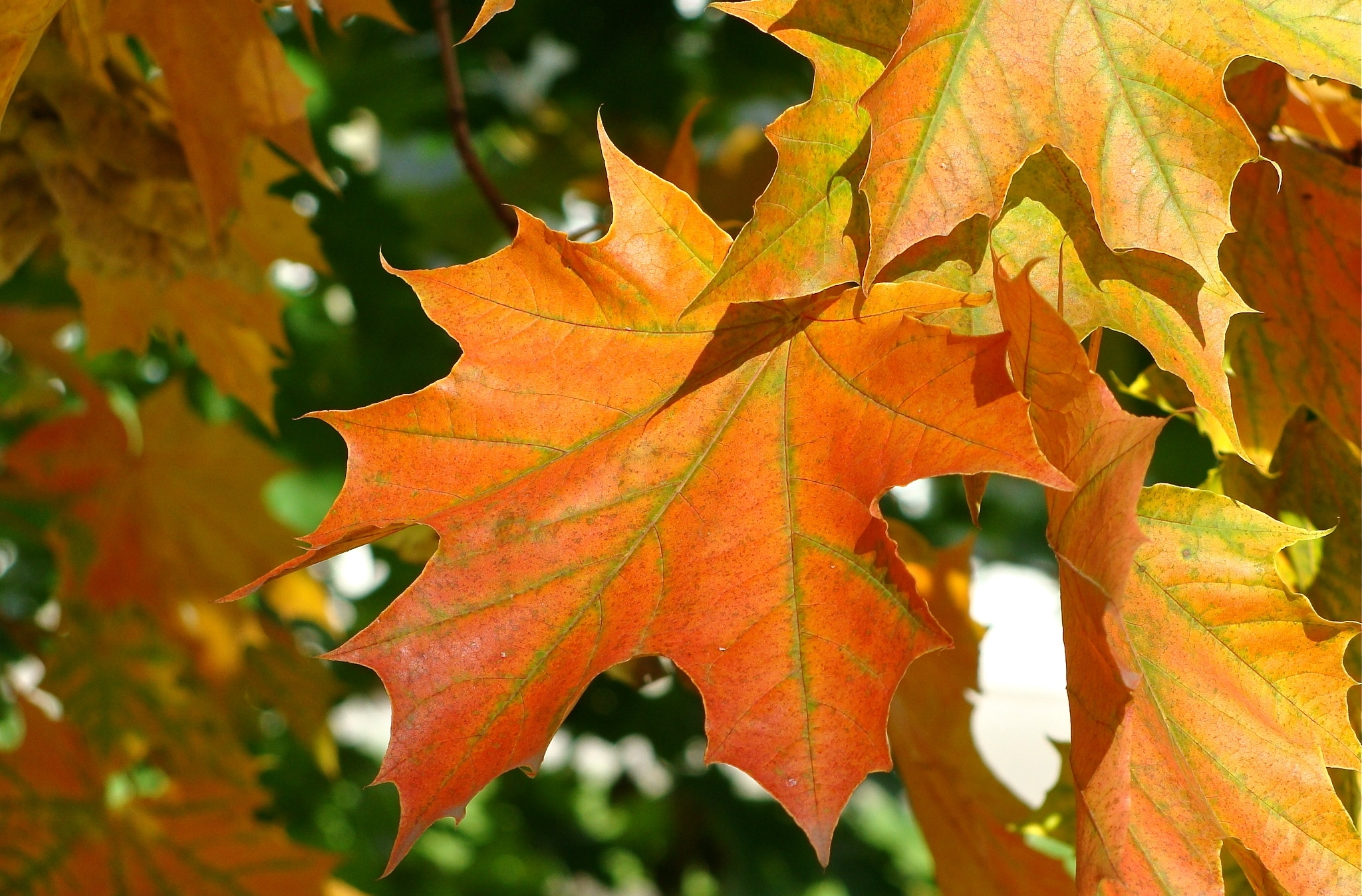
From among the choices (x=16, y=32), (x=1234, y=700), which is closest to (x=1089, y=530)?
(x=1234, y=700)

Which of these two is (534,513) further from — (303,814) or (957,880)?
(303,814)

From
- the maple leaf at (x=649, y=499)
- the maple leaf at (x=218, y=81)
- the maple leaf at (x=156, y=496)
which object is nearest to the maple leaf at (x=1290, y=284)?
the maple leaf at (x=649, y=499)

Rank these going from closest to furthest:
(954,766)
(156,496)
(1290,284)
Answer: (1290,284) → (954,766) → (156,496)

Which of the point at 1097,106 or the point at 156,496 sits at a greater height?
the point at 1097,106

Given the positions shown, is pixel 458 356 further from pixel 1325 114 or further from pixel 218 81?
pixel 1325 114

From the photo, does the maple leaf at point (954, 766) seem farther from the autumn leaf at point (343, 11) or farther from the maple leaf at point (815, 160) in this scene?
the autumn leaf at point (343, 11)

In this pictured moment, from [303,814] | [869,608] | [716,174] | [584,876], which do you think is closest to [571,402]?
[869,608]
